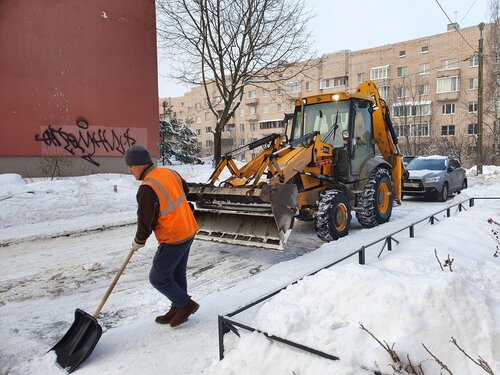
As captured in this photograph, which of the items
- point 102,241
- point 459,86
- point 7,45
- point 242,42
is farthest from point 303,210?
point 459,86

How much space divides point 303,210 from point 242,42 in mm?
12416

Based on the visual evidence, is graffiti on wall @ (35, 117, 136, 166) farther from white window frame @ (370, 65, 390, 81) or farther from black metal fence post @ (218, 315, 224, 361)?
white window frame @ (370, 65, 390, 81)

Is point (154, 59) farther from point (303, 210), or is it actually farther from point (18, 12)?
point (303, 210)

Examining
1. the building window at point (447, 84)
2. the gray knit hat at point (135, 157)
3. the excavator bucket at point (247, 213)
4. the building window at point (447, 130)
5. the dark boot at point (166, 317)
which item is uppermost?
the building window at point (447, 84)

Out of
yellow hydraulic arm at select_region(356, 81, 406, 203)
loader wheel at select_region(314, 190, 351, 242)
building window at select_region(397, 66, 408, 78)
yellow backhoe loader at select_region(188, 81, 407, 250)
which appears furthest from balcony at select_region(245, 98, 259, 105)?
loader wheel at select_region(314, 190, 351, 242)

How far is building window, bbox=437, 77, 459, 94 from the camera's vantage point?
4044cm

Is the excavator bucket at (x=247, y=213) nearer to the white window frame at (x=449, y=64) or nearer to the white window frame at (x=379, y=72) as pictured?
the white window frame at (x=449, y=64)

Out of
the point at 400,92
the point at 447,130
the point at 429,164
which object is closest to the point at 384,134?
the point at 429,164

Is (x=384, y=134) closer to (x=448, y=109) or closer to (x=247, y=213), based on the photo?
(x=247, y=213)

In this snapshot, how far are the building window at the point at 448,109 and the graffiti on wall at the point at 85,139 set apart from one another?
36097 mm

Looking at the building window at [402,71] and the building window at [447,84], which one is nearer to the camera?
the building window at [447,84]

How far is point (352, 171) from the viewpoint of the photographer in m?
7.95

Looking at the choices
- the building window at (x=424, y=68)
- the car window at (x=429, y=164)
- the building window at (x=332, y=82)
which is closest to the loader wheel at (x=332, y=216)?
the car window at (x=429, y=164)

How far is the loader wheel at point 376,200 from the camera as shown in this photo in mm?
8000
